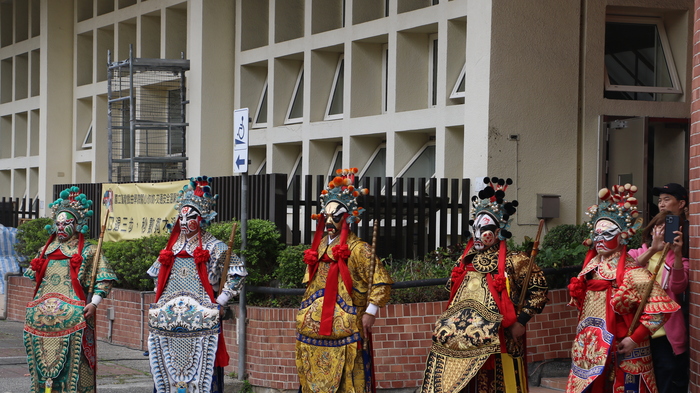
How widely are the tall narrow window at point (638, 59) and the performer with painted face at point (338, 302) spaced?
5.69 meters

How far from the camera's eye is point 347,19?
13.6m

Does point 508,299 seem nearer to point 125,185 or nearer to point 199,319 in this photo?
point 199,319

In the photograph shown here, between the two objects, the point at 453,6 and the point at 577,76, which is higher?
the point at 453,6

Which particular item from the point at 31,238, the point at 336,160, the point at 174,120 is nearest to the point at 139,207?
the point at 31,238

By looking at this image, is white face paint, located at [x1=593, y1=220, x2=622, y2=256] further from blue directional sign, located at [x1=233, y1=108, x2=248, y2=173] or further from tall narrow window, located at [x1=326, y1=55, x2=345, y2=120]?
tall narrow window, located at [x1=326, y1=55, x2=345, y2=120]

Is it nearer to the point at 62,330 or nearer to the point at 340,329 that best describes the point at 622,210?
the point at 340,329

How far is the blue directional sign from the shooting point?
28.9 ft

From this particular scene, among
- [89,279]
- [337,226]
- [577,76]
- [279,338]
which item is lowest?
[279,338]

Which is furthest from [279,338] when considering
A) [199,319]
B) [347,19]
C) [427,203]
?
[347,19]

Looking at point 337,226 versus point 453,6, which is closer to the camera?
→ point 337,226

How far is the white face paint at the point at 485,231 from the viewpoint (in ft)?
21.7

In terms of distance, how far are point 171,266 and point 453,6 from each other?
5963 millimetres

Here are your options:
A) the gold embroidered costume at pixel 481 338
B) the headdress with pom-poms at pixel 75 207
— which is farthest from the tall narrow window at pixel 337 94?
the gold embroidered costume at pixel 481 338

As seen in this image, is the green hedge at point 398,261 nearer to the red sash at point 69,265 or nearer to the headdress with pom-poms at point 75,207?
the headdress with pom-poms at point 75,207
